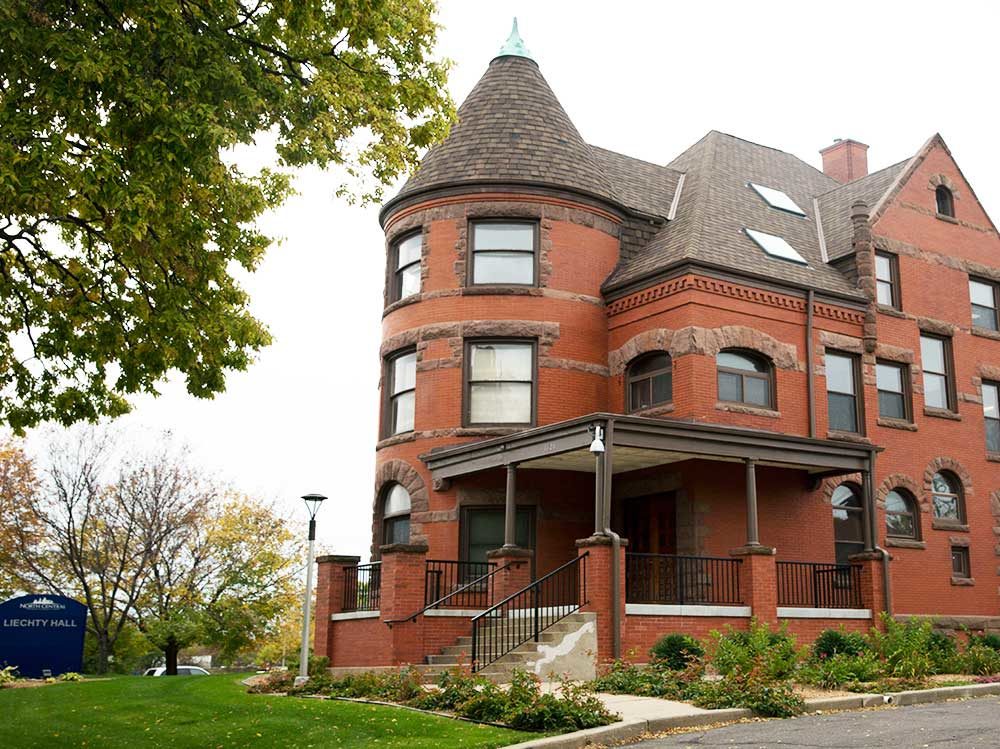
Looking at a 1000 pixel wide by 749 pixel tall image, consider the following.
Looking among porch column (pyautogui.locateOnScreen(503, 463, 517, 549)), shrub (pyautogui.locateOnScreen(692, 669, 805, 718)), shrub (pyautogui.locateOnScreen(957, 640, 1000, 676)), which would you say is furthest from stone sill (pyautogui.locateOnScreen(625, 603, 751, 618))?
shrub (pyautogui.locateOnScreen(957, 640, 1000, 676))

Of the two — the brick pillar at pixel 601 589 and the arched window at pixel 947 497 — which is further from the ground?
the arched window at pixel 947 497

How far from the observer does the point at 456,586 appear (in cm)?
2100

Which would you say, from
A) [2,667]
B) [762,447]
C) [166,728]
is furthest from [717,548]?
[2,667]

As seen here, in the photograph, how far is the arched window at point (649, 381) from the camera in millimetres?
22656

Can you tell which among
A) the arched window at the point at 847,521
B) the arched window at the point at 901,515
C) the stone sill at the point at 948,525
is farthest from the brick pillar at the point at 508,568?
the stone sill at the point at 948,525

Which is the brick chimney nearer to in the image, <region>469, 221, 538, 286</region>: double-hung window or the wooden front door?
<region>469, 221, 538, 286</region>: double-hung window

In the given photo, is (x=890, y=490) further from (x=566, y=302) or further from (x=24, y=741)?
(x=24, y=741)

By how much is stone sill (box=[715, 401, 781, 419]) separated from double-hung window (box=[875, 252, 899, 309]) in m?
4.91

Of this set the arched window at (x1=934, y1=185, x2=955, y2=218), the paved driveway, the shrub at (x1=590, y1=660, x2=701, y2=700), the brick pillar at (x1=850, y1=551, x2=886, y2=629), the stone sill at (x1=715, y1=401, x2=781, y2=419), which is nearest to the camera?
the paved driveway

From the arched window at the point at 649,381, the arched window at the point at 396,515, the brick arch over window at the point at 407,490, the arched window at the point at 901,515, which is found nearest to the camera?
the arched window at the point at 649,381

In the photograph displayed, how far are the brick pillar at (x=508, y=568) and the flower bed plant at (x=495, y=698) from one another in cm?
293

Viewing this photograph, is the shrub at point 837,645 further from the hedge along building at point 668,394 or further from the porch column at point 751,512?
the porch column at point 751,512

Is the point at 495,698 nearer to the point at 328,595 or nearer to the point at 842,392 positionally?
the point at 328,595

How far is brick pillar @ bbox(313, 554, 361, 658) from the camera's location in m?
21.0
